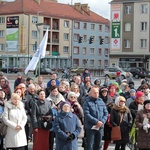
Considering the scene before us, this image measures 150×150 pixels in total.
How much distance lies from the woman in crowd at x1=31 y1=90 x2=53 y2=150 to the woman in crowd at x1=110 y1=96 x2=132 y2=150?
147 cm

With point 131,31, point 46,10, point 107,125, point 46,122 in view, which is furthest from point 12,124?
point 46,10

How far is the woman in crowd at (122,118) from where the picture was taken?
31.1ft

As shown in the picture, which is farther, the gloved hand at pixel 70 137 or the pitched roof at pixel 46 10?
the pitched roof at pixel 46 10

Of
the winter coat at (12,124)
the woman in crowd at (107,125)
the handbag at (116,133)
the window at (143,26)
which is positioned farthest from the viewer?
the window at (143,26)

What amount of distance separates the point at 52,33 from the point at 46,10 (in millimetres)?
4919

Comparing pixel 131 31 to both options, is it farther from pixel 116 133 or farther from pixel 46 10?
pixel 116 133

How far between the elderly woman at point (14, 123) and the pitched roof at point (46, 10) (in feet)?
241

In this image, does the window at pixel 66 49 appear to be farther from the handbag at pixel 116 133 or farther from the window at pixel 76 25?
the handbag at pixel 116 133

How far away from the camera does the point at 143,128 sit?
855 cm

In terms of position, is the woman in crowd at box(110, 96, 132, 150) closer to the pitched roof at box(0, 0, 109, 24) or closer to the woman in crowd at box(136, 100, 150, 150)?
the woman in crowd at box(136, 100, 150, 150)

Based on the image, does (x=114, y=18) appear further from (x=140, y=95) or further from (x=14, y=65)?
(x=140, y=95)

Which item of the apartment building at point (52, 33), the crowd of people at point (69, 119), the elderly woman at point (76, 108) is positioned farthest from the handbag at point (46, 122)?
the apartment building at point (52, 33)

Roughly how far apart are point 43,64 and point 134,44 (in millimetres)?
22336

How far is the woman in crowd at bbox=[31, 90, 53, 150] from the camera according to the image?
30.5 ft
